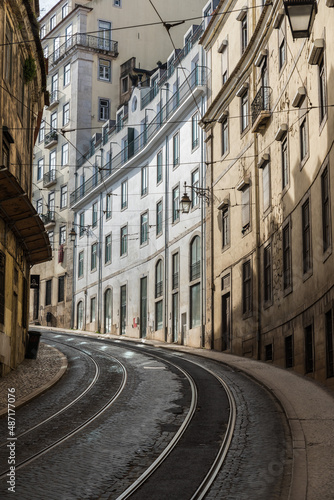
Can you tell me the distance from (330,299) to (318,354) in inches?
74.2

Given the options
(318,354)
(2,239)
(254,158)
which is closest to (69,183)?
(254,158)

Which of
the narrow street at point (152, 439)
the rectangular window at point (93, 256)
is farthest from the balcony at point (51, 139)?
the narrow street at point (152, 439)

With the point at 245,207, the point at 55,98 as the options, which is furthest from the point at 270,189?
the point at 55,98

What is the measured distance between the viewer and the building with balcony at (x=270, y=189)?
1900cm

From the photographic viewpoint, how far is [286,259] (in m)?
23.4

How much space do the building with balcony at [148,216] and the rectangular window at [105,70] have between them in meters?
1.42

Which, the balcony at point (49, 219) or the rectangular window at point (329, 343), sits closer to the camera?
the rectangular window at point (329, 343)

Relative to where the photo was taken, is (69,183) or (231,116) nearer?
(231,116)

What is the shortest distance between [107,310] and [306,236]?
1186 inches

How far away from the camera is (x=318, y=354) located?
1877 cm

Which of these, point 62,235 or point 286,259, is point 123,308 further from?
point 286,259

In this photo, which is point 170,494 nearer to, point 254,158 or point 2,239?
point 2,239

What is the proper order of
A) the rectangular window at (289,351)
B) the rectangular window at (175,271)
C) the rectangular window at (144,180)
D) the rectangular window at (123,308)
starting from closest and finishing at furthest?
the rectangular window at (289,351) < the rectangular window at (175,271) < the rectangular window at (144,180) < the rectangular window at (123,308)

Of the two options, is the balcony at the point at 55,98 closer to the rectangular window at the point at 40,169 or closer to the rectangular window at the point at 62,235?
the rectangular window at the point at 40,169
